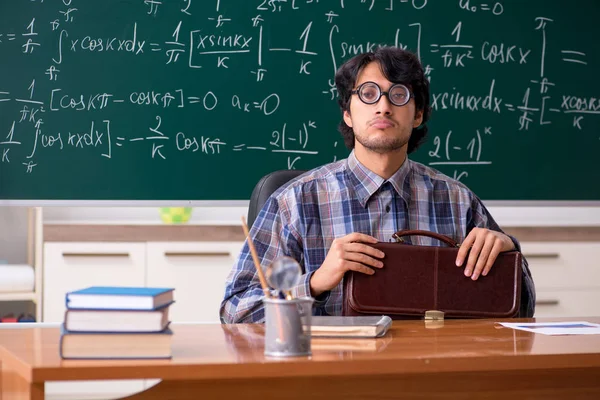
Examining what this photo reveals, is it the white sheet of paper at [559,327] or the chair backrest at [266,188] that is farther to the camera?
the chair backrest at [266,188]

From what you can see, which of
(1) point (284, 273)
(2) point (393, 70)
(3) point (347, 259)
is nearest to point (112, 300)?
(1) point (284, 273)

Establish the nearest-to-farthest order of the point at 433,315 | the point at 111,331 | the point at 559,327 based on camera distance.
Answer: the point at 111,331
the point at 559,327
the point at 433,315

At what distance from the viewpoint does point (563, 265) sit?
3.61 meters

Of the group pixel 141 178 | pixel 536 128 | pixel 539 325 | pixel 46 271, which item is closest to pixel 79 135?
pixel 141 178

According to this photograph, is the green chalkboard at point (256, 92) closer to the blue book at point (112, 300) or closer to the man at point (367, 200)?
the man at point (367, 200)

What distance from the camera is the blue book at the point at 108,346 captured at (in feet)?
3.88

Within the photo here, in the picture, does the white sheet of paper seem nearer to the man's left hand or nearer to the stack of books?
the man's left hand

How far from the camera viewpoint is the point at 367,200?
212 centimetres

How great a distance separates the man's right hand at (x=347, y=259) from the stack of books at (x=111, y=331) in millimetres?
623

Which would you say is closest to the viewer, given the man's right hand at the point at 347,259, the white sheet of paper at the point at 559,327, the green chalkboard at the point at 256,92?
the white sheet of paper at the point at 559,327

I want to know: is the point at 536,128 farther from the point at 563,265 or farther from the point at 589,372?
the point at 589,372

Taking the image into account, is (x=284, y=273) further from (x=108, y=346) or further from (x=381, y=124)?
(x=381, y=124)

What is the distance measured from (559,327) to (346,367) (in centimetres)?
64

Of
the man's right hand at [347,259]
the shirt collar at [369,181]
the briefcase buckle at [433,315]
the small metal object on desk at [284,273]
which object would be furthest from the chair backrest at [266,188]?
the small metal object on desk at [284,273]
